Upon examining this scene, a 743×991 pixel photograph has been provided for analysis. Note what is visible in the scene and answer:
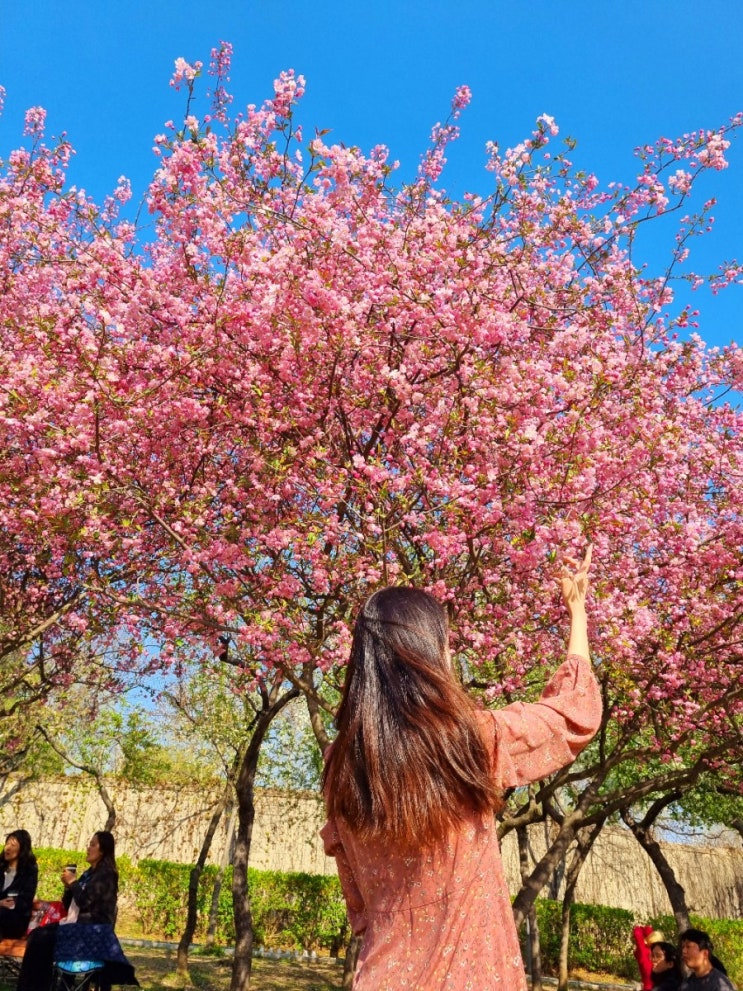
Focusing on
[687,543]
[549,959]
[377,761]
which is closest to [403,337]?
[687,543]

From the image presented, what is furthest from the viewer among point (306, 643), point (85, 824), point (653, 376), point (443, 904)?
point (85, 824)

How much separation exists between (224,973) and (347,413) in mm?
9367

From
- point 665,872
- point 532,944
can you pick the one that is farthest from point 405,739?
point 665,872

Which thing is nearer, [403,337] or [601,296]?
[403,337]

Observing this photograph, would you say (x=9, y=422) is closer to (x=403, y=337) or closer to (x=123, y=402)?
(x=123, y=402)

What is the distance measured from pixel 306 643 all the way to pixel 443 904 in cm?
433

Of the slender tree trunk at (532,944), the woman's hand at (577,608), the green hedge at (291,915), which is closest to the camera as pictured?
the woman's hand at (577,608)

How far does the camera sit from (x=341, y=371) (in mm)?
6180

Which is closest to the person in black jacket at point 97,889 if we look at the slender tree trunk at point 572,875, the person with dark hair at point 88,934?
the person with dark hair at point 88,934

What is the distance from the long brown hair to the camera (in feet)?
5.41

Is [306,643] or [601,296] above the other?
[601,296]

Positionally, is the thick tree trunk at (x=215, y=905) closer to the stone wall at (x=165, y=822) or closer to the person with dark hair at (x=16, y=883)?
the stone wall at (x=165, y=822)

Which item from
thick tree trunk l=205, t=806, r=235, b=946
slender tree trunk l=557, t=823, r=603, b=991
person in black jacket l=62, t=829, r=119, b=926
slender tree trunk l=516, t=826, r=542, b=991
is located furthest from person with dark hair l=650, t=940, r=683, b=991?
thick tree trunk l=205, t=806, r=235, b=946

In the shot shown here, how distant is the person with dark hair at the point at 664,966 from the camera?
22.5 ft
